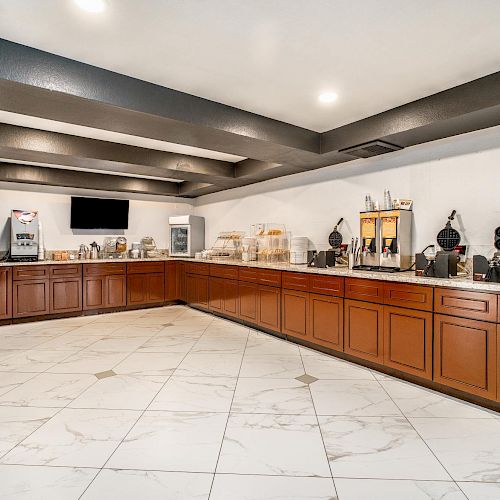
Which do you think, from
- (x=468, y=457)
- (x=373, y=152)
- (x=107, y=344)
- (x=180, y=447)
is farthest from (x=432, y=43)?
(x=107, y=344)

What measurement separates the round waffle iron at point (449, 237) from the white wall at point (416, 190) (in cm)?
8

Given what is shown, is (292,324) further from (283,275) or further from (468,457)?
(468,457)

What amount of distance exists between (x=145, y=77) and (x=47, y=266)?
162 inches

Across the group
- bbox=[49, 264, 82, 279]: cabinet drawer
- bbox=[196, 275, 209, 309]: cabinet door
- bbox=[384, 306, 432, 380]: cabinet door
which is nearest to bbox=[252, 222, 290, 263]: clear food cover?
bbox=[196, 275, 209, 309]: cabinet door

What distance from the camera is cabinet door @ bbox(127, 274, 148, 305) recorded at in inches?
263

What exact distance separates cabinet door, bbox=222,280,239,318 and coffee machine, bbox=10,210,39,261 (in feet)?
10.6

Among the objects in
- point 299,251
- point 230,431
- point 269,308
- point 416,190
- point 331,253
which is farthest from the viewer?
point 299,251

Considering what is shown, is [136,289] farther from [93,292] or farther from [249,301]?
[249,301]

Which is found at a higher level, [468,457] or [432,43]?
[432,43]

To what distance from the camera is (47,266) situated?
19.3 ft

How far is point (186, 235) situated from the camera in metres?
7.57

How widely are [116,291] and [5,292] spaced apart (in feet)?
5.44

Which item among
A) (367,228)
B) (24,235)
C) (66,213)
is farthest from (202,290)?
(367,228)

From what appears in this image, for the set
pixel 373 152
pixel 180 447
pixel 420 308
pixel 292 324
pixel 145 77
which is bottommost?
pixel 180 447
